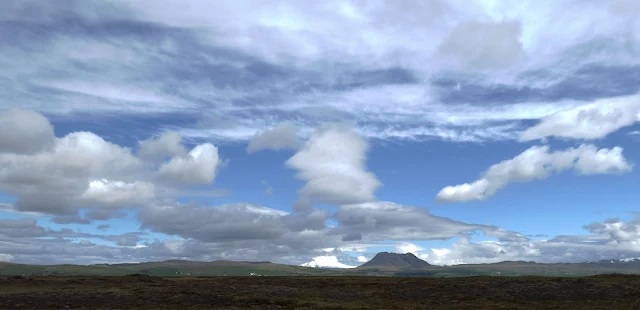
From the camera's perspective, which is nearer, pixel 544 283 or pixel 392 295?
pixel 392 295

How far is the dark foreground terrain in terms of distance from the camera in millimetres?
59531

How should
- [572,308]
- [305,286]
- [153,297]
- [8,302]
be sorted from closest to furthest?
[572,308]
[8,302]
[153,297]
[305,286]

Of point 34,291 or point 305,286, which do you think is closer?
point 34,291

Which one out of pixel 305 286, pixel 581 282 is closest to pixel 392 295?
pixel 305 286

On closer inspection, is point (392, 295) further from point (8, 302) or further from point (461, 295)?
point (8, 302)

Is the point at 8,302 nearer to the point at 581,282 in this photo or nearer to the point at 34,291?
the point at 34,291

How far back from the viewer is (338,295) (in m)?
71.1

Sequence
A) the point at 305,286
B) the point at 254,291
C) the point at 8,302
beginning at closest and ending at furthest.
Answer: the point at 8,302 → the point at 254,291 → the point at 305,286

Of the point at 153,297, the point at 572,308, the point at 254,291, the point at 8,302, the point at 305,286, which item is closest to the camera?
the point at 572,308

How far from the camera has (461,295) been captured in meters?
70.4

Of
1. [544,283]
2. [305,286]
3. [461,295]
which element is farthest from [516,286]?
[305,286]

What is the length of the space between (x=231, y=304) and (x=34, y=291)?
30425mm

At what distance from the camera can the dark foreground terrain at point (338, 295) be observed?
195ft

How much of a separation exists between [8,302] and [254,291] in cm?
3100
